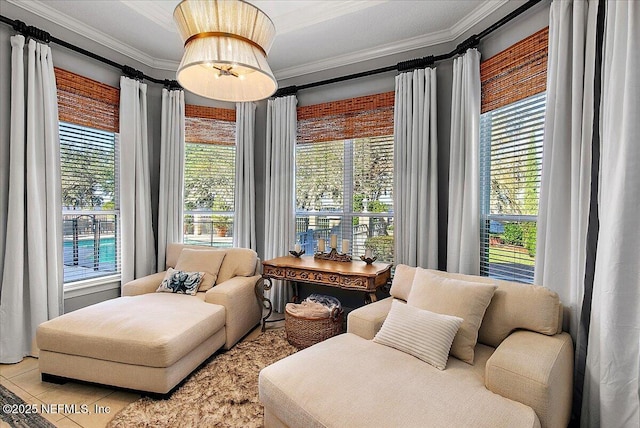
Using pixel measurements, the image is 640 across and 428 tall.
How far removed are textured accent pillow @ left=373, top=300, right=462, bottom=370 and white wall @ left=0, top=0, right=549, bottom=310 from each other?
3.91 ft

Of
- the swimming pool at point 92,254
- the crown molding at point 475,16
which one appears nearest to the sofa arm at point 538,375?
the crown molding at point 475,16

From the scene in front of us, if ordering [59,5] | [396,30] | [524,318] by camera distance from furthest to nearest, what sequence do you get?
[396,30] < [59,5] < [524,318]

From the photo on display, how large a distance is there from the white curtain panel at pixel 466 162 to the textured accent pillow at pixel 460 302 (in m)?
0.63

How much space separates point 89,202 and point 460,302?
3.32 m

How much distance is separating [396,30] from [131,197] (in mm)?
2988

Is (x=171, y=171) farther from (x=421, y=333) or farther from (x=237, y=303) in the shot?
(x=421, y=333)

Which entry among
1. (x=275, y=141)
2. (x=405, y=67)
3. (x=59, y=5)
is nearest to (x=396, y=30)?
(x=405, y=67)

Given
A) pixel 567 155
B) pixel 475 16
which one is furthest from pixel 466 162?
pixel 475 16

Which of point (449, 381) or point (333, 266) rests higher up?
point (333, 266)

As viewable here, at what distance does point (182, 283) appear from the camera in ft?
9.46

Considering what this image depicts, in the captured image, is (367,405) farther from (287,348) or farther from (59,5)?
(59,5)

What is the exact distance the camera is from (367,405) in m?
1.34

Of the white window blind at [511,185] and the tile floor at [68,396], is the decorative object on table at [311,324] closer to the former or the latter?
the tile floor at [68,396]

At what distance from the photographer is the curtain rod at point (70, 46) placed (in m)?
2.46
